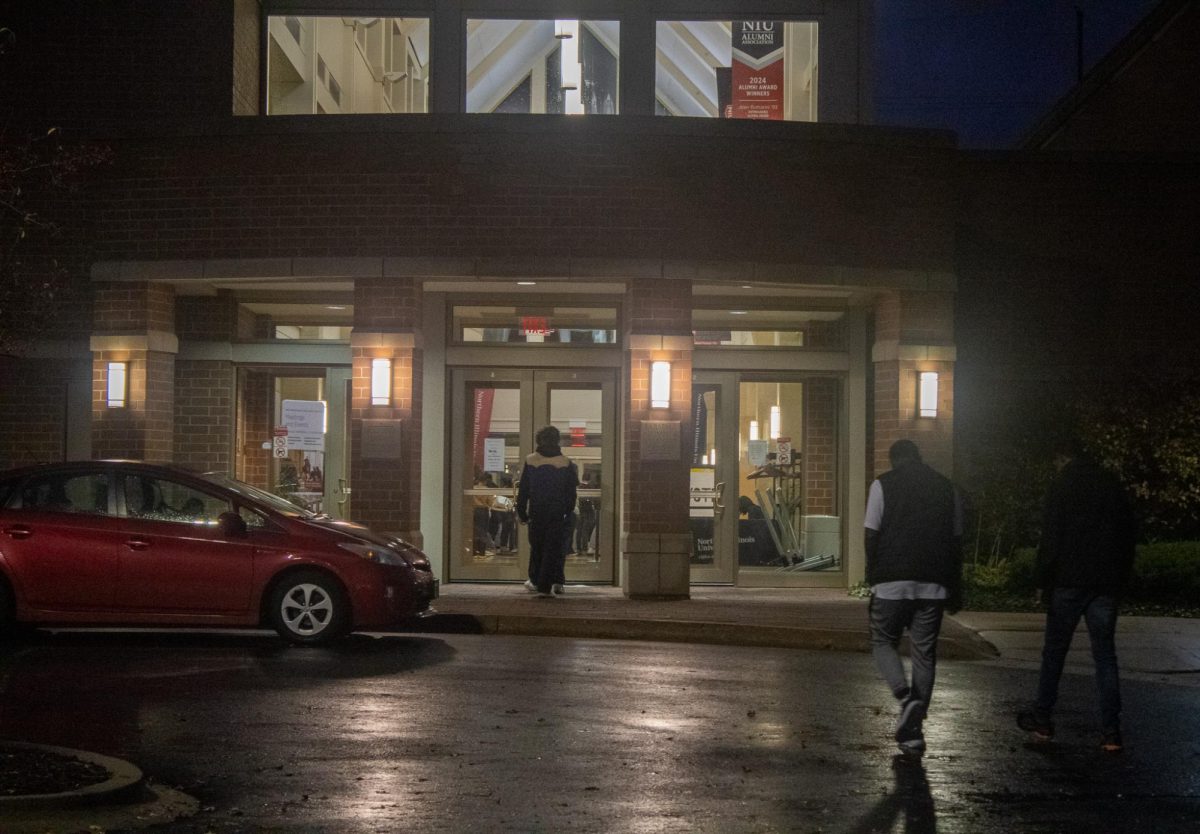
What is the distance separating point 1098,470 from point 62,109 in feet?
50.0

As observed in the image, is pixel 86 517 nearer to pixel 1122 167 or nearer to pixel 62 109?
pixel 62 109

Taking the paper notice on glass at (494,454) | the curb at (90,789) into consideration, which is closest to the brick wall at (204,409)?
the paper notice on glass at (494,454)

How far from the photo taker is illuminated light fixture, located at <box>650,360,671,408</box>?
1666cm

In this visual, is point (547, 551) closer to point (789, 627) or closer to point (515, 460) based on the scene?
point (515, 460)

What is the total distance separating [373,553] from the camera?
12.6 meters

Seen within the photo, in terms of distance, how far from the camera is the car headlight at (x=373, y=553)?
12.5 m

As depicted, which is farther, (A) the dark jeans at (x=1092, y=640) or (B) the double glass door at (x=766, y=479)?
(B) the double glass door at (x=766, y=479)

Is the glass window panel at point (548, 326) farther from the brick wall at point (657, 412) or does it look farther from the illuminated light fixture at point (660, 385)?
the illuminated light fixture at point (660, 385)

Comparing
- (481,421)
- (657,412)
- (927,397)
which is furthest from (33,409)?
(927,397)

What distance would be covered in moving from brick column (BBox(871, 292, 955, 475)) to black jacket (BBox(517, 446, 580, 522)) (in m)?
3.74

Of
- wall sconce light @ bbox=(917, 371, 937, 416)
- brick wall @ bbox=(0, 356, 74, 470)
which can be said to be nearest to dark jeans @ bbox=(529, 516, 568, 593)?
wall sconce light @ bbox=(917, 371, 937, 416)

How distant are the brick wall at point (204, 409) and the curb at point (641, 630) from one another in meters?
5.34

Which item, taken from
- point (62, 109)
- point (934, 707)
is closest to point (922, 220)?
point (934, 707)

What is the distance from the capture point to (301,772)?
763cm
